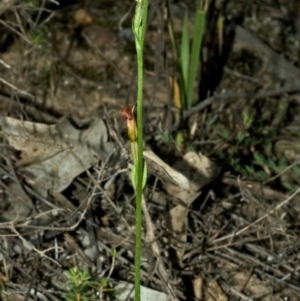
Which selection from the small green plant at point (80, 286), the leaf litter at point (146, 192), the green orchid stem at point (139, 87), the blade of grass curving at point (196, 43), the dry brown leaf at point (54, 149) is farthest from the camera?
the blade of grass curving at point (196, 43)

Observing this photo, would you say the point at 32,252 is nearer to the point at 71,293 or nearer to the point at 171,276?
the point at 71,293

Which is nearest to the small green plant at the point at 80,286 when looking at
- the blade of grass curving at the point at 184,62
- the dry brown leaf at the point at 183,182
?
the dry brown leaf at the point at 183,182

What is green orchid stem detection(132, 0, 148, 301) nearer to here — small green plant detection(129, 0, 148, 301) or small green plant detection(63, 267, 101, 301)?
small green plant detection(129, 0, 148, 301)

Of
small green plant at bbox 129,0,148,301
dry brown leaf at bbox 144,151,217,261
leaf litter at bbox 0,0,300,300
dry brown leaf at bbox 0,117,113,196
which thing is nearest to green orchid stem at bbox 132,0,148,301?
small green plant at bbox 129,0,148,301

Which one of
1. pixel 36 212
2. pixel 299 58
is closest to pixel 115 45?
pixel 299 58

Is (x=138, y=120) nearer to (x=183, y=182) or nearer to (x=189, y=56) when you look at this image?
(x=183, y=182)

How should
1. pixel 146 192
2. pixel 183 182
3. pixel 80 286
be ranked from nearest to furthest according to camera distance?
1. pixel 80 286
2. pixel 183 182
3. pixel 146 192

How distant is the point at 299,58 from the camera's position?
124 inches

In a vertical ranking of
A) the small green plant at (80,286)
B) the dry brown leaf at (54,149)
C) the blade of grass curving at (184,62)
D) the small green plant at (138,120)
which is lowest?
the small green plant at (80,286)

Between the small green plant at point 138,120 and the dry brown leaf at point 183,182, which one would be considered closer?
the small green plant at point 138,120

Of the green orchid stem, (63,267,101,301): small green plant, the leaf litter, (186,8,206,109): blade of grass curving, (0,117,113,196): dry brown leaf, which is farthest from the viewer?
(186,8,206,109): blade of grass curving

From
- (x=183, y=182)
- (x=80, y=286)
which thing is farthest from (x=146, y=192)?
(x=80, y=286)

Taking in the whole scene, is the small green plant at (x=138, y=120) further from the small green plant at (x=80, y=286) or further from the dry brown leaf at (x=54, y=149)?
the dry brown leaf at (x=54, y=149)

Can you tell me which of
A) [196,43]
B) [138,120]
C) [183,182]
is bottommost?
[183,182]
